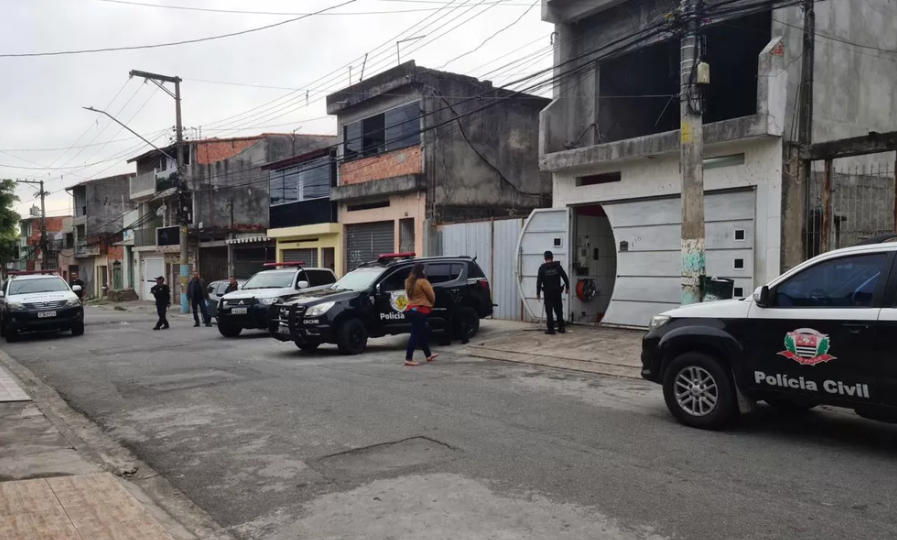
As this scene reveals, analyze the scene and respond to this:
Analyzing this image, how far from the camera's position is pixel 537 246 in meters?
16.5

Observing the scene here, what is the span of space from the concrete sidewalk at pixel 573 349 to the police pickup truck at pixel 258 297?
471cm

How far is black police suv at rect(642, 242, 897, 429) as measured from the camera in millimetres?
5609

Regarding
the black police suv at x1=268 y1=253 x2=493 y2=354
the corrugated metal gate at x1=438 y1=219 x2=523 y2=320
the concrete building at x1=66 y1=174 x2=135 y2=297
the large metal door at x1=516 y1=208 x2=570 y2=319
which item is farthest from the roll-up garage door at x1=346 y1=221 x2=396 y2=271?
the concrete building at x1=66 y1=174 x2=135 y2=297

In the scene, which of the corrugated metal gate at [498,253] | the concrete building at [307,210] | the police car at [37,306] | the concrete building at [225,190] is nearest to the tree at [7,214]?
the concrete building at [225,190]

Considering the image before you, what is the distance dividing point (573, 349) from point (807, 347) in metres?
6.89

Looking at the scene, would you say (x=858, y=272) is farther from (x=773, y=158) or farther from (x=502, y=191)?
(x=502, y=191)

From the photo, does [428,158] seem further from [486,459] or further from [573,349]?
[486,459]

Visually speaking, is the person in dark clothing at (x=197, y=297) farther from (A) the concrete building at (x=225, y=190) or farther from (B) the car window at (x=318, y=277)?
(A) the concrete building at (x=225, y=190)

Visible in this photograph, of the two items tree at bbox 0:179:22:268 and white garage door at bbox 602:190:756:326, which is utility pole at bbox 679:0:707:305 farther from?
tree at bbox 0:179:22:268

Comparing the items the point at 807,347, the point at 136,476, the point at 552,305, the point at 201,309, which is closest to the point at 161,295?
the point at 201,309

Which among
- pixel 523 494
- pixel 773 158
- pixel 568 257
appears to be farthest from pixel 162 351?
pixel 773 158

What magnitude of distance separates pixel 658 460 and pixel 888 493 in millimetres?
1612

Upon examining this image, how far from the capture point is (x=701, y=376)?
680 centimetres

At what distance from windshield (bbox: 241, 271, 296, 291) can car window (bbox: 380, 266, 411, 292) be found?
4936 millimetres
